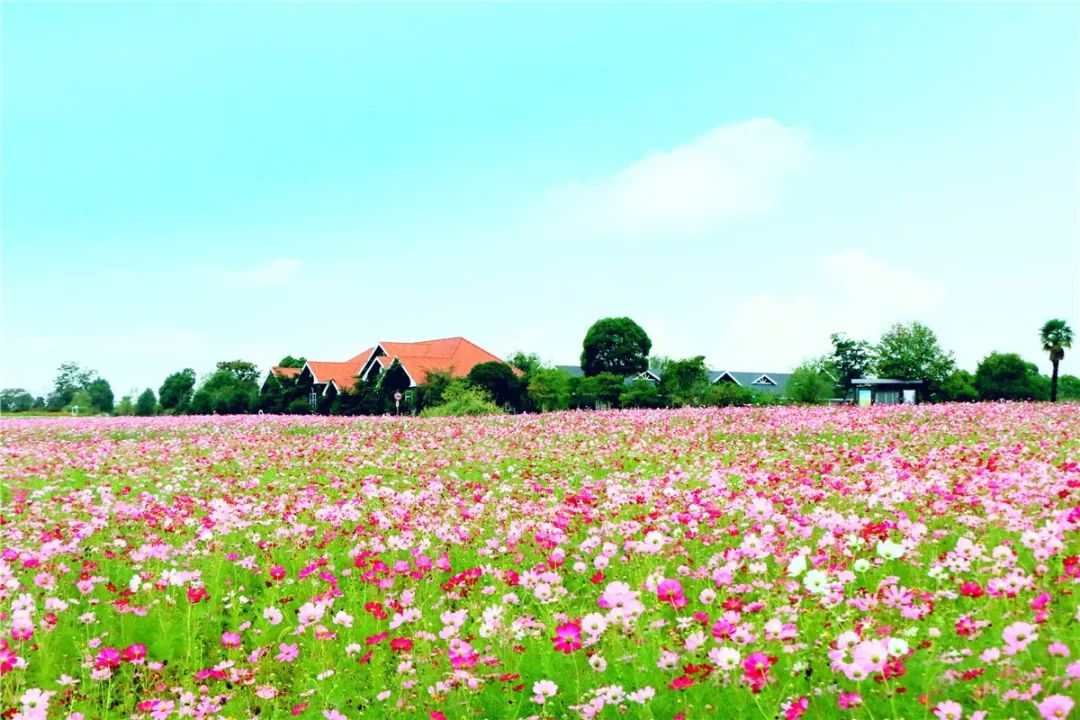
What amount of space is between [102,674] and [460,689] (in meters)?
2.03

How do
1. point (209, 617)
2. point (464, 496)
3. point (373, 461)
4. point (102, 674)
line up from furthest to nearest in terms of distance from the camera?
point (373, 461) → point (464, 496) → point (209, 617) → point (102, 674)

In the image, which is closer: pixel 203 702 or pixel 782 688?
pixel 782 688

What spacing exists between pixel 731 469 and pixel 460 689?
265 inches

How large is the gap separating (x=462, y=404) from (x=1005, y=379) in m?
45.9

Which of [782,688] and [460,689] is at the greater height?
[782,688]

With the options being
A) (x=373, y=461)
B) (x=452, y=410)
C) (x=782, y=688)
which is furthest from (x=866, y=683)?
(x=452, y=410)

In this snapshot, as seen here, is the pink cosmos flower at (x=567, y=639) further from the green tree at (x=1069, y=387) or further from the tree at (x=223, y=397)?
the green tree at (x=1069, y=387)

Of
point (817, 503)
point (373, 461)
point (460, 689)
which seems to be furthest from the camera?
point (373, 461)

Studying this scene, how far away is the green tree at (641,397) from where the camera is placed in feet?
128

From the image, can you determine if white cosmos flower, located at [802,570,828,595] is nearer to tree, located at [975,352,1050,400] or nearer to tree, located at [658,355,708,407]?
tree, located at [658,355,708,407]

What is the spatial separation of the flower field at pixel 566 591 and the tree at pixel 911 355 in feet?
268

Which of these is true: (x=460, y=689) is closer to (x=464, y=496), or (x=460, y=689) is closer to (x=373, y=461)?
(x=464, y=496)

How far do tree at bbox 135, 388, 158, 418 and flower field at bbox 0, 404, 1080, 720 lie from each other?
192ft

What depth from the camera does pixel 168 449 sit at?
16.2 metres
